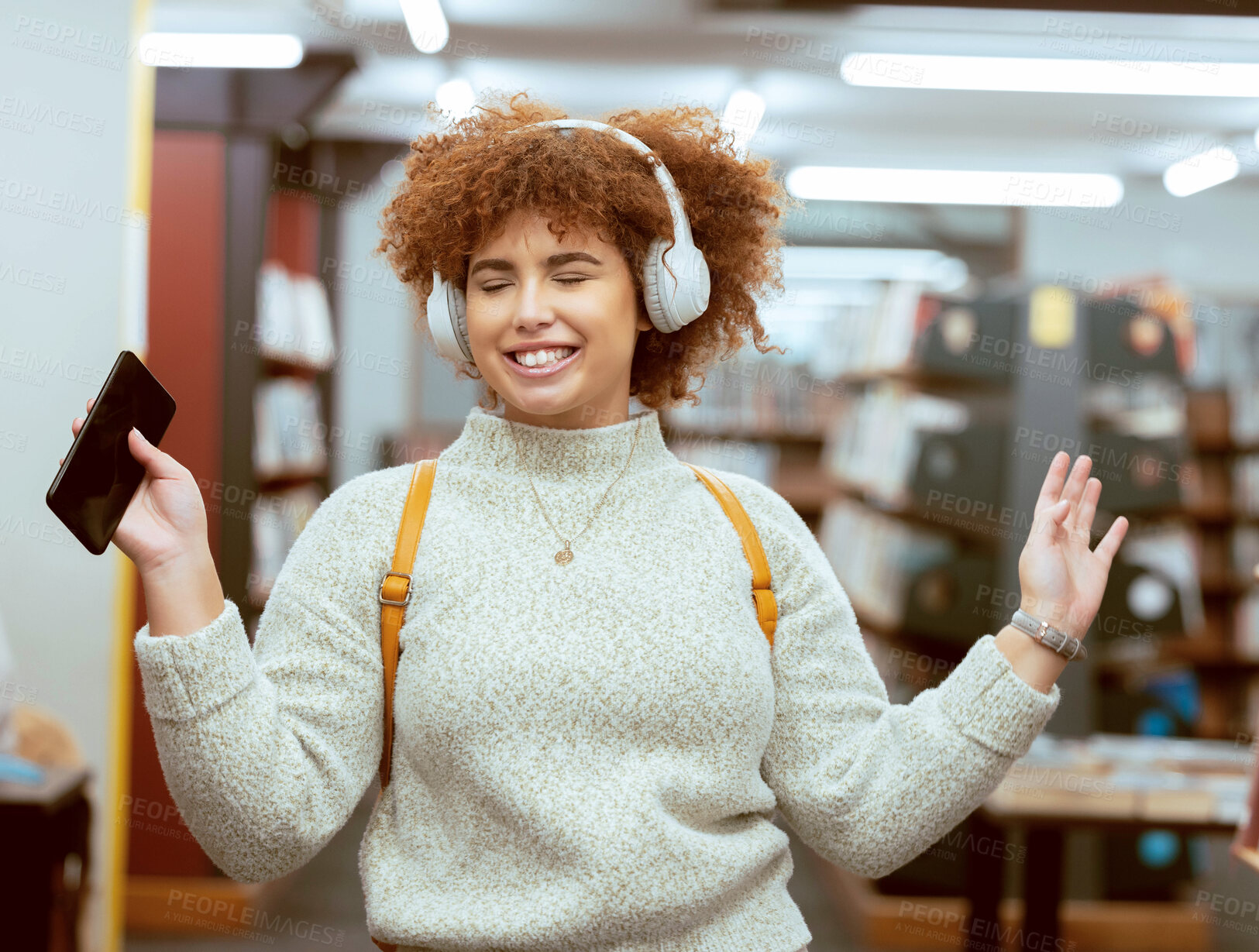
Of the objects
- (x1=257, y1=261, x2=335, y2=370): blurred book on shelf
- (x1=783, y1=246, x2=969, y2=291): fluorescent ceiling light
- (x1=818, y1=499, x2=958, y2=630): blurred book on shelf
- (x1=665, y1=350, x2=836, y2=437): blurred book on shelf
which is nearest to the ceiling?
(x1=783, y1=246, x2=969, y2=291): fluorescent ceiling light

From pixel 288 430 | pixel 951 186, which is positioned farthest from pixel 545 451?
pixel 951 186

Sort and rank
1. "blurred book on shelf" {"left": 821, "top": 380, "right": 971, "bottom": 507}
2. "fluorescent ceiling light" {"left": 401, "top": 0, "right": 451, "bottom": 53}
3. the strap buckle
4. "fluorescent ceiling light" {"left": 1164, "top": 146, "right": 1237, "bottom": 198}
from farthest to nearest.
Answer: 1. "fluorescent ceiling light" {"left": 1164, "top": 146, "right": 1237, "bottom": 198}
2. "fluorescent ceiling light" {"left": 401, "top": 0, "right": 451, "bottom": 53}
3. "blurred book on shelf" {"left": 821, "top": 380, "right": 971, "bottom": 507}
4. the strap buckle

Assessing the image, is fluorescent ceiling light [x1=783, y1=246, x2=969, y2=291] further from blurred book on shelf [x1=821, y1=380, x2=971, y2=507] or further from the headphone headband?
the headphone headband

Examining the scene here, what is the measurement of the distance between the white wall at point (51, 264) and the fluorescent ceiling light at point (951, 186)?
14.7 ft

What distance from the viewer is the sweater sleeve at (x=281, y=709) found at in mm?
1015

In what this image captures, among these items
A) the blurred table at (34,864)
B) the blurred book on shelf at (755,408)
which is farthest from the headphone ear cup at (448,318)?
the blurred book on shelf at (755,408)

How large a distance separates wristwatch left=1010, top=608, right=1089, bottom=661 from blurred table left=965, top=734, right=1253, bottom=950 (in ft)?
4.26

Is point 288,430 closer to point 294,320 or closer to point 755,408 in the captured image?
point 294,320

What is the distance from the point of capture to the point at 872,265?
754cm

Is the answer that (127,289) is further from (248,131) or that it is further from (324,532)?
(324,532)

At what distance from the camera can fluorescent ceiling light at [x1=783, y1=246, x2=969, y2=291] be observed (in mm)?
7195

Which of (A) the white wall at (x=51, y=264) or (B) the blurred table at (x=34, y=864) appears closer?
(B) the blurred table at (x=34, y=864)

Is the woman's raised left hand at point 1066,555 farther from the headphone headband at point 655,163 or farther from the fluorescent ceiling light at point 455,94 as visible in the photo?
the fluorescent ceiling light at point 455,94

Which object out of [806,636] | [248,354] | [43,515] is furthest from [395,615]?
[248,354]
